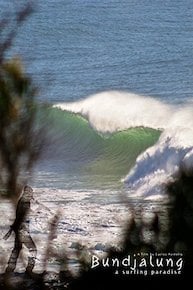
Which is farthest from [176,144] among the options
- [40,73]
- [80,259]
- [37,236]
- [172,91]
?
[80,259]

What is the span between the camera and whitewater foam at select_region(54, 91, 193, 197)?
45.7ft

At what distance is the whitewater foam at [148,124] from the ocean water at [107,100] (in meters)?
0.02

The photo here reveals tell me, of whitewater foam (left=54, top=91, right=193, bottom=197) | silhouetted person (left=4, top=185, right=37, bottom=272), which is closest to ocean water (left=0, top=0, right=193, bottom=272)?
whitewater foam (left=54, top=91, right=193, bottom=197)

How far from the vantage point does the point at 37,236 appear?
9594 mm

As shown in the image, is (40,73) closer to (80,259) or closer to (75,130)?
(75,130)

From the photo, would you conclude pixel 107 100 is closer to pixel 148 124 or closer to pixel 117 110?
pixel 117 110

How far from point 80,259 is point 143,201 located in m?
5.96

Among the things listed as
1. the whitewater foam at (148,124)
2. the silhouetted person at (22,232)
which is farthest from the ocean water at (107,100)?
the silhouetted person at (22,232)

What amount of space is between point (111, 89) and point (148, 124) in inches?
80.1

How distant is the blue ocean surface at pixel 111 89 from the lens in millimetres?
14695

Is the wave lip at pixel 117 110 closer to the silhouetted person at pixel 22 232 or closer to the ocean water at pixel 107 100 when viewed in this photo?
the ocean water at pixel 107 100

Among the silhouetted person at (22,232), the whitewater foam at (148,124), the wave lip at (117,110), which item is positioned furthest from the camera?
the wave lip at (117,110)

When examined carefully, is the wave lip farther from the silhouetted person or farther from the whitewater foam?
the silhouetted person

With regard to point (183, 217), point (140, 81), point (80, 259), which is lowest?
point (140, 81)
